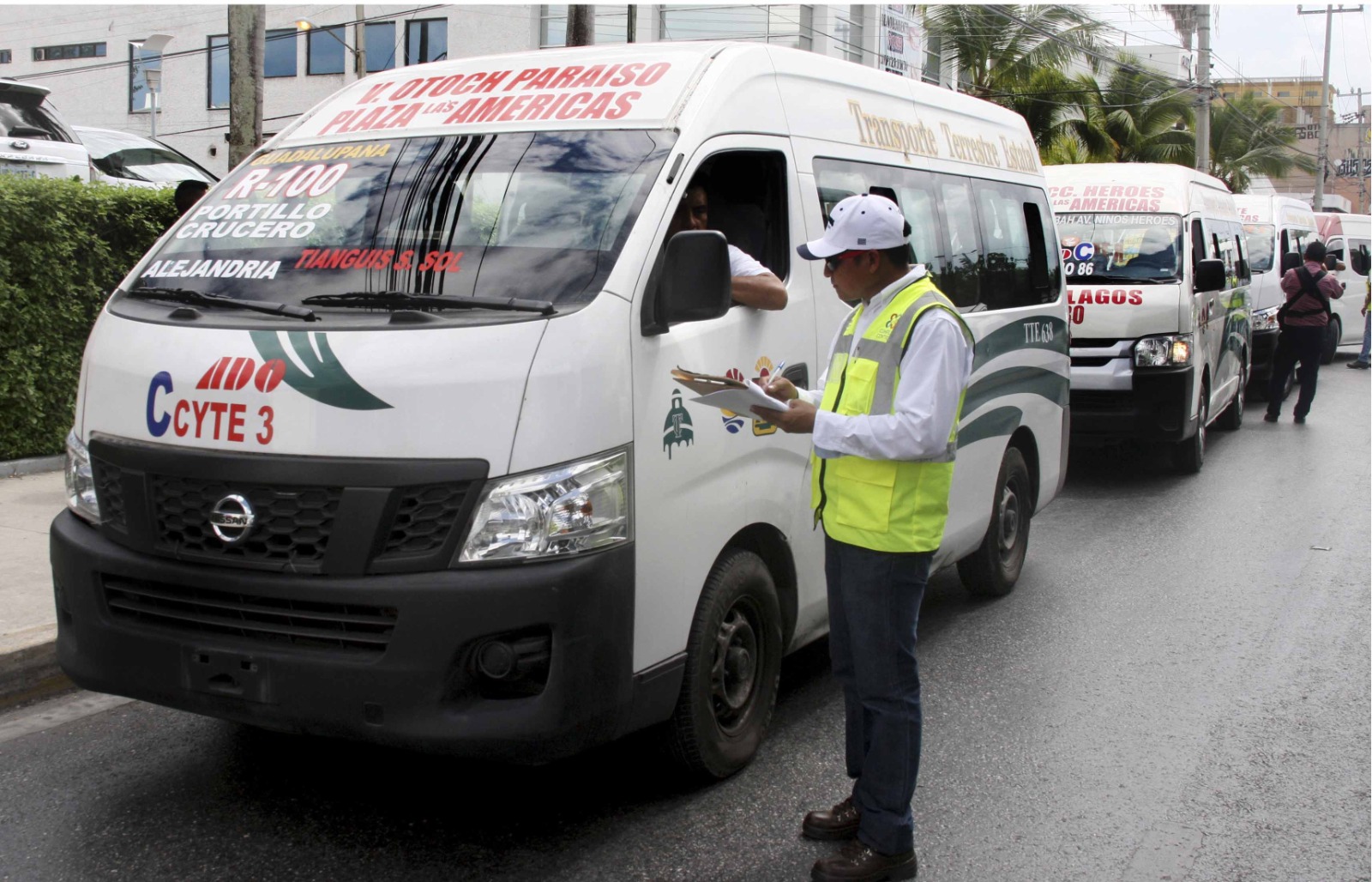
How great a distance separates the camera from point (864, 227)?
11.6 feet

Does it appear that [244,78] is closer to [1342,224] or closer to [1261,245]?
[1261,245]

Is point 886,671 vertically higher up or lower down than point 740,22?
lower down

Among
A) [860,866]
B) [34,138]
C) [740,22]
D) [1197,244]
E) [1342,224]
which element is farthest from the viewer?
[740,22]

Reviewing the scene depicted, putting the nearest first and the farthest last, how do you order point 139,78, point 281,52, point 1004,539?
1. point 1004,539
2. point 281,52
3. point 139,78

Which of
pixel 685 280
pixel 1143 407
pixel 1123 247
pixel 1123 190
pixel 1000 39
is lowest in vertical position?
pixel 1143 407

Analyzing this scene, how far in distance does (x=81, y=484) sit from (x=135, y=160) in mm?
11898

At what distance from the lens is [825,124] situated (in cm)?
499

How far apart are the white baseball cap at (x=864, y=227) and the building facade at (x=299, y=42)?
27.7 m

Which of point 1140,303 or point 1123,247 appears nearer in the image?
point 1140,303

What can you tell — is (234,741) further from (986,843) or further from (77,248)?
(77,248)

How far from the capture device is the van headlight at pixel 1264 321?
16.2 meters

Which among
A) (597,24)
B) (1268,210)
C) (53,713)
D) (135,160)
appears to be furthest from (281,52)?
(53,713)

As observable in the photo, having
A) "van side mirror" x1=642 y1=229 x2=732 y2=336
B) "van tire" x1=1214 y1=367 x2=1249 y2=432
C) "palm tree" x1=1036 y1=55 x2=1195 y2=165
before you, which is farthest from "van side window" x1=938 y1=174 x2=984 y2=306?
"palm tree" x1=1036 y1=55 x2=1195 y2=165

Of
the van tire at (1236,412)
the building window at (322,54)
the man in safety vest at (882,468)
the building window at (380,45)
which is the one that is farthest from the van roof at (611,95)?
the building window at (322,54)
